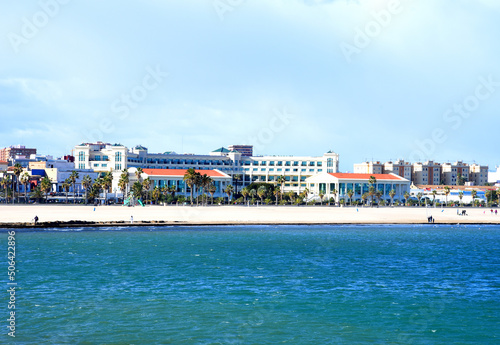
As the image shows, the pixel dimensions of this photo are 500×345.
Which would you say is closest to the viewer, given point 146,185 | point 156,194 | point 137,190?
point 137,190

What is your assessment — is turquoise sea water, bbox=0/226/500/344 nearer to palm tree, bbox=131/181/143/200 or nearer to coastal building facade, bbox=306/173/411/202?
palm tree, bbox=131/181/143/200

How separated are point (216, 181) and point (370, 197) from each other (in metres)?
48.2

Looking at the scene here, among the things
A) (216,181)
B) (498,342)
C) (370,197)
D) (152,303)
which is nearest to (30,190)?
(216,181)

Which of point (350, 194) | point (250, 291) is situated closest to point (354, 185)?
point (350, 194)

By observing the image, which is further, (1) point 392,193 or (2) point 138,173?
(1) point 392,193

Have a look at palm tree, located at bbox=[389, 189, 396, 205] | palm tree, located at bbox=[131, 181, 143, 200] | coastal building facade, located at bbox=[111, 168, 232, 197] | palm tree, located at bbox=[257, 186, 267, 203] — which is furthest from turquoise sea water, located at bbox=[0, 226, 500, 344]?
→ palm tree, located at bbox=[389, 189, 396, 205]

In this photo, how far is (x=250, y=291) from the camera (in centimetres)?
4125

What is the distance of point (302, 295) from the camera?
4019cm

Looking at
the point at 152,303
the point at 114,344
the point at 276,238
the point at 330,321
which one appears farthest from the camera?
the point at 276,238

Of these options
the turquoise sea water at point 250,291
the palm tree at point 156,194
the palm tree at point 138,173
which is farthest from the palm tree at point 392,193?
the turquoise sea water at point 250,291

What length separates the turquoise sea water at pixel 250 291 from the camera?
30.2 metres

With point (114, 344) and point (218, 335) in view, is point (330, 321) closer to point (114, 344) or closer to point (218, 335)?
point (218, 335)

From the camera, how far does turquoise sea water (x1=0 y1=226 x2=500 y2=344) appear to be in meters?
30.2

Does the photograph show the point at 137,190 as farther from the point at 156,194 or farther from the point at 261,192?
the point at 261,192
